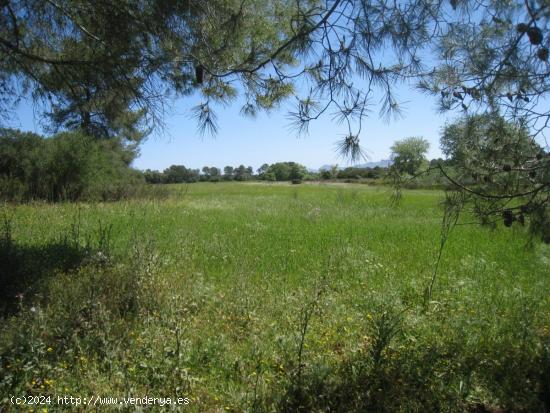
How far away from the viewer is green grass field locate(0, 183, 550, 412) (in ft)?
7.88

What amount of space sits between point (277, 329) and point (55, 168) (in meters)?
18.9

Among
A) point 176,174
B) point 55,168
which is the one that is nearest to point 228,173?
point 176,174

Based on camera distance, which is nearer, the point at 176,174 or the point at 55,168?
the point at 55,168

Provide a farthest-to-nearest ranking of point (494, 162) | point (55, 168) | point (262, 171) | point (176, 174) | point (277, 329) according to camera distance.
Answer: point (262, 171)
point (176, 174)
point (55, 168)
point (277, 329)
point (494, 162)

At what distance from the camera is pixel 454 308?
13.1ft

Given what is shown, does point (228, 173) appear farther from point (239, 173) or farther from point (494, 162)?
point (494, 162)

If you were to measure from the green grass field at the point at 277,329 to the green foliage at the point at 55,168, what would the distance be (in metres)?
12.4

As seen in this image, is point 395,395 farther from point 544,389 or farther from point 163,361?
point 163,361

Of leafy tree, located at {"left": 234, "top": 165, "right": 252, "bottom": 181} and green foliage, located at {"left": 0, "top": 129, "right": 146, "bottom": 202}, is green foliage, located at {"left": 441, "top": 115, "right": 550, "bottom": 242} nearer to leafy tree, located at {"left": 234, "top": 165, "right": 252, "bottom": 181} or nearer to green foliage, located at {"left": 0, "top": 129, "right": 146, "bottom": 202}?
green foliage, located at {"left": 0, "top": 129, "right": 146, "bottom": 202}

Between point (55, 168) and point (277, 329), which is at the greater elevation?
point (55, 168)

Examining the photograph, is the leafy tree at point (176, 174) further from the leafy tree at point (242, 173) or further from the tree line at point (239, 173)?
the leafy tree at point (242, 173)

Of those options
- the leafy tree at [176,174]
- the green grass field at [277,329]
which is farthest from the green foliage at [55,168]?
the leafy tree at [176,174]

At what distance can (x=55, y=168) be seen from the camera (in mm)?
17797

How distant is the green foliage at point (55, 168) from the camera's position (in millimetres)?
16453
